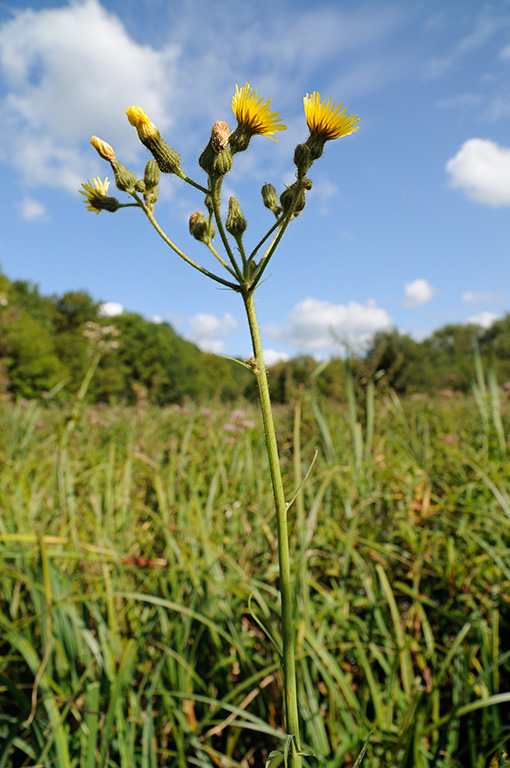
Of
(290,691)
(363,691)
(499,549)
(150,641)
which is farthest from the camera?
(499,549)

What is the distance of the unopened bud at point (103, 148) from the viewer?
2.67 ft

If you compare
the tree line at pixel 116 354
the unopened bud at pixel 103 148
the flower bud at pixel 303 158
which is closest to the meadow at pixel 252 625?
the flower bud at pixel 303 158

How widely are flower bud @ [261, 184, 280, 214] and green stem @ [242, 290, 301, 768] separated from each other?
12.3 inches

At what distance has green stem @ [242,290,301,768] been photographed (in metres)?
0.49

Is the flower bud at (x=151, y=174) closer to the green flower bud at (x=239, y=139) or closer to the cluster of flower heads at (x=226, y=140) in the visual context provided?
the cluster of flower heads at (x=226, y=140)

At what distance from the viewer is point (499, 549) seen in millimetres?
1822

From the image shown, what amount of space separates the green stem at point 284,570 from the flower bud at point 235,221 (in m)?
0.17

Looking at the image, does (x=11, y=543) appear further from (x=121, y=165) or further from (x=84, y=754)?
(x=121, y=165)

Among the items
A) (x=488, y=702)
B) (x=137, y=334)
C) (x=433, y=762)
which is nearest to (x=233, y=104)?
(x=488, y=702)

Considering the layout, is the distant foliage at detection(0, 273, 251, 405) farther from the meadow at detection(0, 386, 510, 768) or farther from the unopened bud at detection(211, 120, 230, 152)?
the unopened bud at detection(211, 120, 230, 152)

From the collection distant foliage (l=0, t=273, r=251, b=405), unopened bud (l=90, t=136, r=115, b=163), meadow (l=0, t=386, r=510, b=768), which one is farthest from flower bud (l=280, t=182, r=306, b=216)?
distant foliage (l=0, t=273, r=251, b=405)

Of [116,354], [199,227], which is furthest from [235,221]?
[116,354]

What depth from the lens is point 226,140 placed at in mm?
694

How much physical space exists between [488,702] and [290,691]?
1.14 meters
